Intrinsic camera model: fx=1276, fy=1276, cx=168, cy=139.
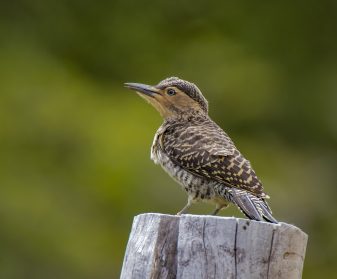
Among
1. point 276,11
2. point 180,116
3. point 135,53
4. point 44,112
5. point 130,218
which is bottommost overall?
point 180,116

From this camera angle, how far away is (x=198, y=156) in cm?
966

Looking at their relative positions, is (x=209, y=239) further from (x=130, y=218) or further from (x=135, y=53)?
(x=135, y=53)

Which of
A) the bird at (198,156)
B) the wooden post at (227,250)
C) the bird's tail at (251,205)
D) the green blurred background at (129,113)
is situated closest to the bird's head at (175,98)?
the bird at (198,156)

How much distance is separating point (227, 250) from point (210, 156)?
9.63 feet

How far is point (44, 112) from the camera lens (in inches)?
800

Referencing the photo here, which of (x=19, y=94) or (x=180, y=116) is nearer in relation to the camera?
(x=180, y=116)

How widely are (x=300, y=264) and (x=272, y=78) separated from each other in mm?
16459

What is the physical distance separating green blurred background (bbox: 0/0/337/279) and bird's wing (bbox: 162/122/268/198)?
21.6ft

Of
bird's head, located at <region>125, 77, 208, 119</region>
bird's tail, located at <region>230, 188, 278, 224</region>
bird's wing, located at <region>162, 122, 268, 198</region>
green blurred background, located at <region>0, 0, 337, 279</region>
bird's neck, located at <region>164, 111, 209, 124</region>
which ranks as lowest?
bird's tail, located at <region>230, 188, 278, 224</region>

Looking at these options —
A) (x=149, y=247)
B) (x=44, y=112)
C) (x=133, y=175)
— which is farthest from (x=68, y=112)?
(x=149, y=247)

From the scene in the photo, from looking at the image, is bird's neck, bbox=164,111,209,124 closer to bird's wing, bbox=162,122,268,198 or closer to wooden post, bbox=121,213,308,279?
bird's wing, bbox=162,122,268,198

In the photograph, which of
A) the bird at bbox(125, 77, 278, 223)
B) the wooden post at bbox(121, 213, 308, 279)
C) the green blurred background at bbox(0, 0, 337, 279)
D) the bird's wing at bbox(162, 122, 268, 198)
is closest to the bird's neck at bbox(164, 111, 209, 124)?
the bird at bbox(125, 77, 278, 223)

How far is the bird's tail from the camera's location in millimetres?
8469

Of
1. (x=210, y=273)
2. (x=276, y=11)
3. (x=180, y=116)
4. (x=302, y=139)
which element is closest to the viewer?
(x=210, y=273)
